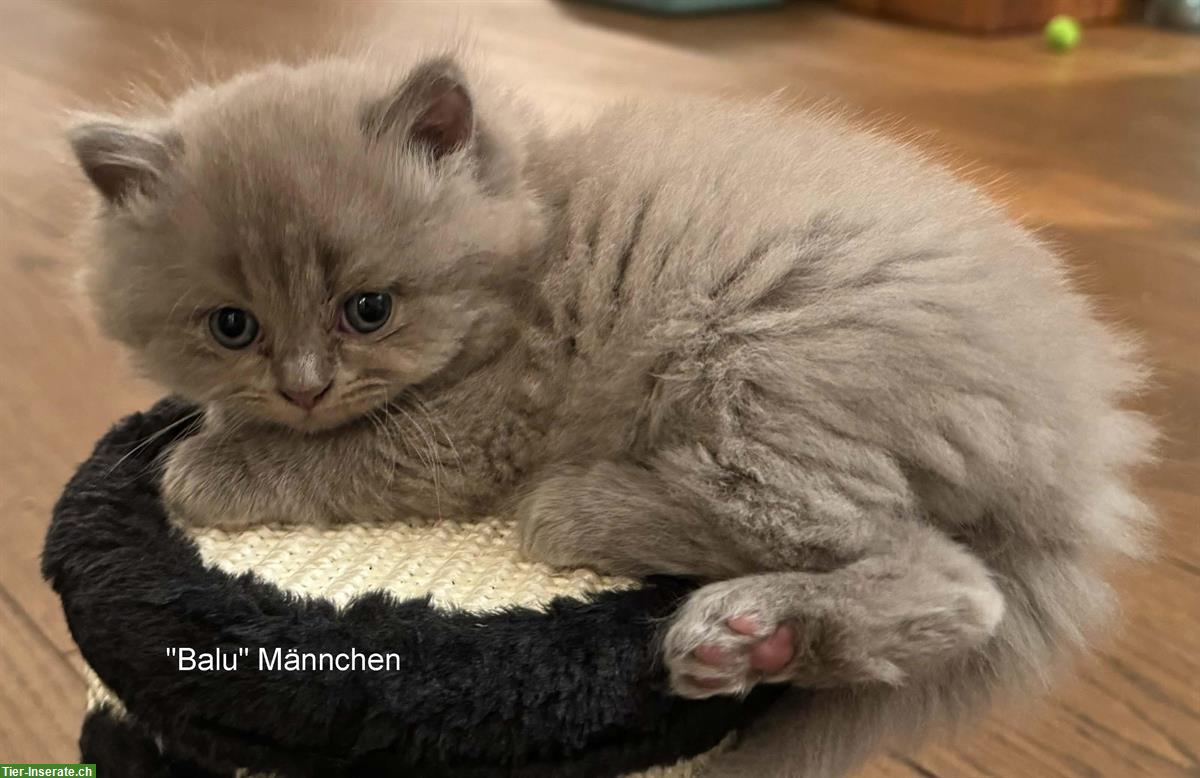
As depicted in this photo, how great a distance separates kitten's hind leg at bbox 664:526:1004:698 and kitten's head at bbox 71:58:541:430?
14.2 inches

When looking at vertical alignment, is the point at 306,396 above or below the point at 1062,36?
above

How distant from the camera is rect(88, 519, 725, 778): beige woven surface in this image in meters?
1.00

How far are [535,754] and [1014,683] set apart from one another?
431 millimetres

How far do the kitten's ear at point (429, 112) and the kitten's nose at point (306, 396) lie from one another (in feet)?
0.76

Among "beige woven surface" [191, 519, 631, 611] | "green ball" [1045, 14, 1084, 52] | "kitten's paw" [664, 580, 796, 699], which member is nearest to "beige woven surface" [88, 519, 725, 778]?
"beige woven surface" [191, 519, 631, 611]

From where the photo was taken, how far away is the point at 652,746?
0.92 metres

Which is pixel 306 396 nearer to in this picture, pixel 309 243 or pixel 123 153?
pixel 309 243

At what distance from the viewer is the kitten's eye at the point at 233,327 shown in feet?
3.49

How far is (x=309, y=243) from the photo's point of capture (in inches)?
40.4

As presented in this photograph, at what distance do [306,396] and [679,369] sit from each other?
1.09 feet

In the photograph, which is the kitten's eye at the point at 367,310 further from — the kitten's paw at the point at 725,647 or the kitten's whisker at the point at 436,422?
the kitten's paw at the point at 725,647

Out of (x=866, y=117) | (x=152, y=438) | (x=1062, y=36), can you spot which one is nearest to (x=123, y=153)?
(x=152, y=438)

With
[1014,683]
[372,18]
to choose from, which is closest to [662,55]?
[372,18]

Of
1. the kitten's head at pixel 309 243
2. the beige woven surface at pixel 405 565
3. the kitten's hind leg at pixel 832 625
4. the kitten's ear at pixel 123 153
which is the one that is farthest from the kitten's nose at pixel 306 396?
the kitten's hind leg at pixel 832 625
